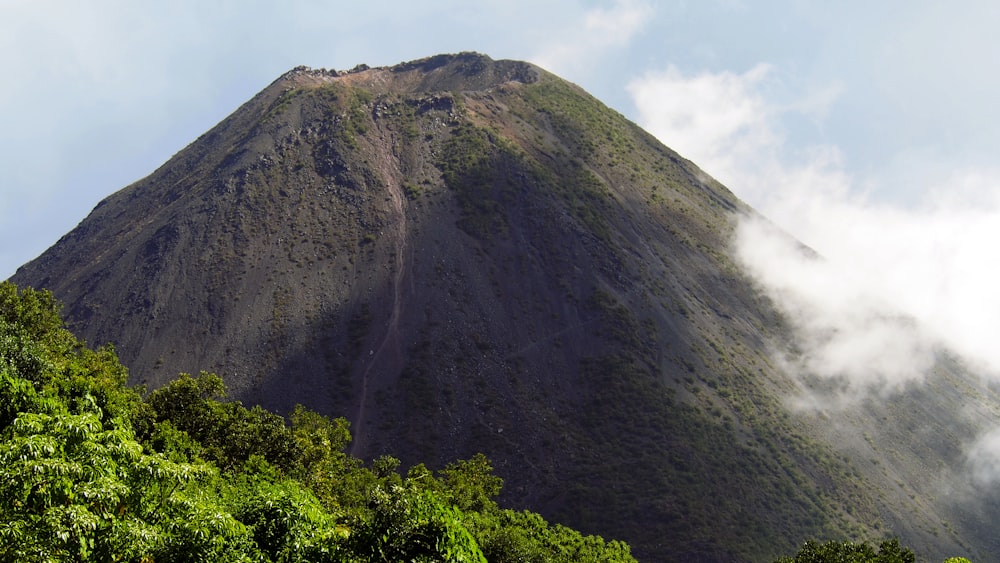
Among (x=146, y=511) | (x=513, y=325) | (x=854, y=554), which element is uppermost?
(x=513, y=325)

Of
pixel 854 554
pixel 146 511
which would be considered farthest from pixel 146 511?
pixel 854 554

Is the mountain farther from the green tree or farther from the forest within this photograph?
the forest

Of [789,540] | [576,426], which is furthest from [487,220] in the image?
[789,540]

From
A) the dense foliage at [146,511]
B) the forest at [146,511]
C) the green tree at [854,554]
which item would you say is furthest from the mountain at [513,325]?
the dense foliage at [146,511]

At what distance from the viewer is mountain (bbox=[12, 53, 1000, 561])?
9962 cm

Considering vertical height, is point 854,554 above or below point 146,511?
above

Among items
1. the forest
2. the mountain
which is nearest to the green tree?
the forest

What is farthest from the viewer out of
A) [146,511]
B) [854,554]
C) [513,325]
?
[513,325]

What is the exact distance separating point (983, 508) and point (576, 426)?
60619 millimetres

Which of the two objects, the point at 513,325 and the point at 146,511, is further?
the point at 513,325

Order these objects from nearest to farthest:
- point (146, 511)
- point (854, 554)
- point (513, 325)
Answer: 1. point (146, 511)
2. point (854, 554)
3. point (513, 325)

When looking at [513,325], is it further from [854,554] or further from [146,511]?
[146,511]

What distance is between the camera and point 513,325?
121688 millimetres

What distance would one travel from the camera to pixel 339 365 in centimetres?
11281
